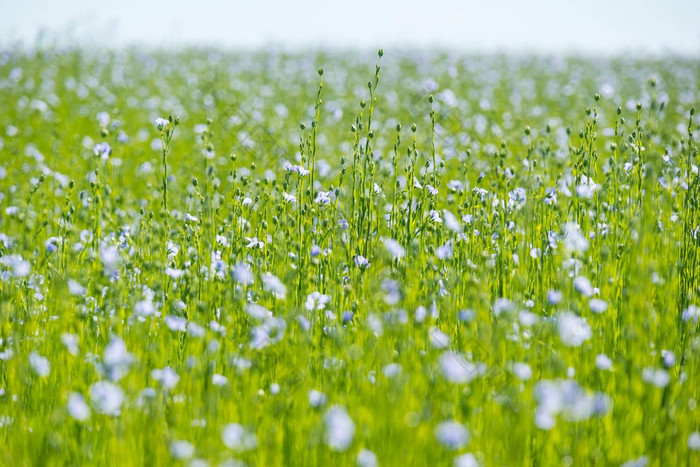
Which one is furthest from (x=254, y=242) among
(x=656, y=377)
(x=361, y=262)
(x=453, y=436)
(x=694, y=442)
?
(x=694, y=442)

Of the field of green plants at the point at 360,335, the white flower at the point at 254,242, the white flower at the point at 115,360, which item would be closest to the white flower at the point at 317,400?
the field of green plants at the point at 360,335

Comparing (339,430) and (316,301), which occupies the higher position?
(316,301)

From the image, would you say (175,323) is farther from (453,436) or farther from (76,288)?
(453,436)

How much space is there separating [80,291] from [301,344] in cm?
100

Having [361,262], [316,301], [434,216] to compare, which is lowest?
[316,301]

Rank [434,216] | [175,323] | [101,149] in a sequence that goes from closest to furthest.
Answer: [175,323] → [434,216] → [101,149]

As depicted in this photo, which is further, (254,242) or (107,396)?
(254,242)

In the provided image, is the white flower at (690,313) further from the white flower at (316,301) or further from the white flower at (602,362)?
the white flower at (316,301)

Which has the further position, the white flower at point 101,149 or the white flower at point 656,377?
the white flower at point 101,149

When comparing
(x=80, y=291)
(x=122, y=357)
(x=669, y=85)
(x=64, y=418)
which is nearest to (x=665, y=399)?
(x=122, y=357)

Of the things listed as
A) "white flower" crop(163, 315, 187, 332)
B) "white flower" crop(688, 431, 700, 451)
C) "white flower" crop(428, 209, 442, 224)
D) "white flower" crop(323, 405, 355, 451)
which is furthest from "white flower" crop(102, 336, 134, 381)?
"white flower" crop(428, 209, 442, 224)

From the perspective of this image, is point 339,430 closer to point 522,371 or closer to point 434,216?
point 522,371

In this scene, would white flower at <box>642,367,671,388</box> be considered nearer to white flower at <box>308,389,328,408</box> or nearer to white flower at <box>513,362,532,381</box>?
white flower at <box>513,362,532,381</box>

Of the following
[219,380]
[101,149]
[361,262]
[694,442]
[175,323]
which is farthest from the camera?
[101,149]
